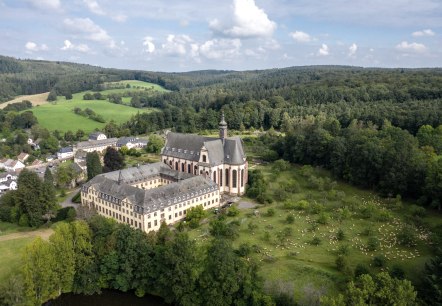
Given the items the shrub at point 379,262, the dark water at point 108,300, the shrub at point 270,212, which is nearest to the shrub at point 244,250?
the dark water at point 108,300

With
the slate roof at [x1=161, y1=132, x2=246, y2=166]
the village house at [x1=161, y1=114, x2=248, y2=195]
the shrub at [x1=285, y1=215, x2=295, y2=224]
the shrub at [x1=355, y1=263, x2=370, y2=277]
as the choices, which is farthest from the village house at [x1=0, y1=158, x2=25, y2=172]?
the shrub at [x1=355, y1=263, x2=370, y2=277]

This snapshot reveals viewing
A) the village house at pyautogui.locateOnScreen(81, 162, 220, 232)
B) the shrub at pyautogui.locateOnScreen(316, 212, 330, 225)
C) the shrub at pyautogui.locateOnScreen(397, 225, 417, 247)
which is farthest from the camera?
the village house at pyautogui.locateOnScreen(81, 162, 220, 232)

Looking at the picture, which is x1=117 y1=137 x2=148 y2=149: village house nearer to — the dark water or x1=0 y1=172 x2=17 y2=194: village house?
x1=0 y1=172 x2=17 y2=194: village house

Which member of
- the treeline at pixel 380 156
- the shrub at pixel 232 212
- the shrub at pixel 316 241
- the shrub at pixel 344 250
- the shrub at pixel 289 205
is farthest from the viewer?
the treeline at pixel 380 156

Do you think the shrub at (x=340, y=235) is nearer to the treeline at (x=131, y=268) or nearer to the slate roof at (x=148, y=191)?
the treeline at (x=131, y=268)

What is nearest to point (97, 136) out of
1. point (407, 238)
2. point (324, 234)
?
point (324, 234)

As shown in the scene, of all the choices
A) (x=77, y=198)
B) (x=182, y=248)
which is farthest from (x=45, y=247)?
(x=77, y=198)
